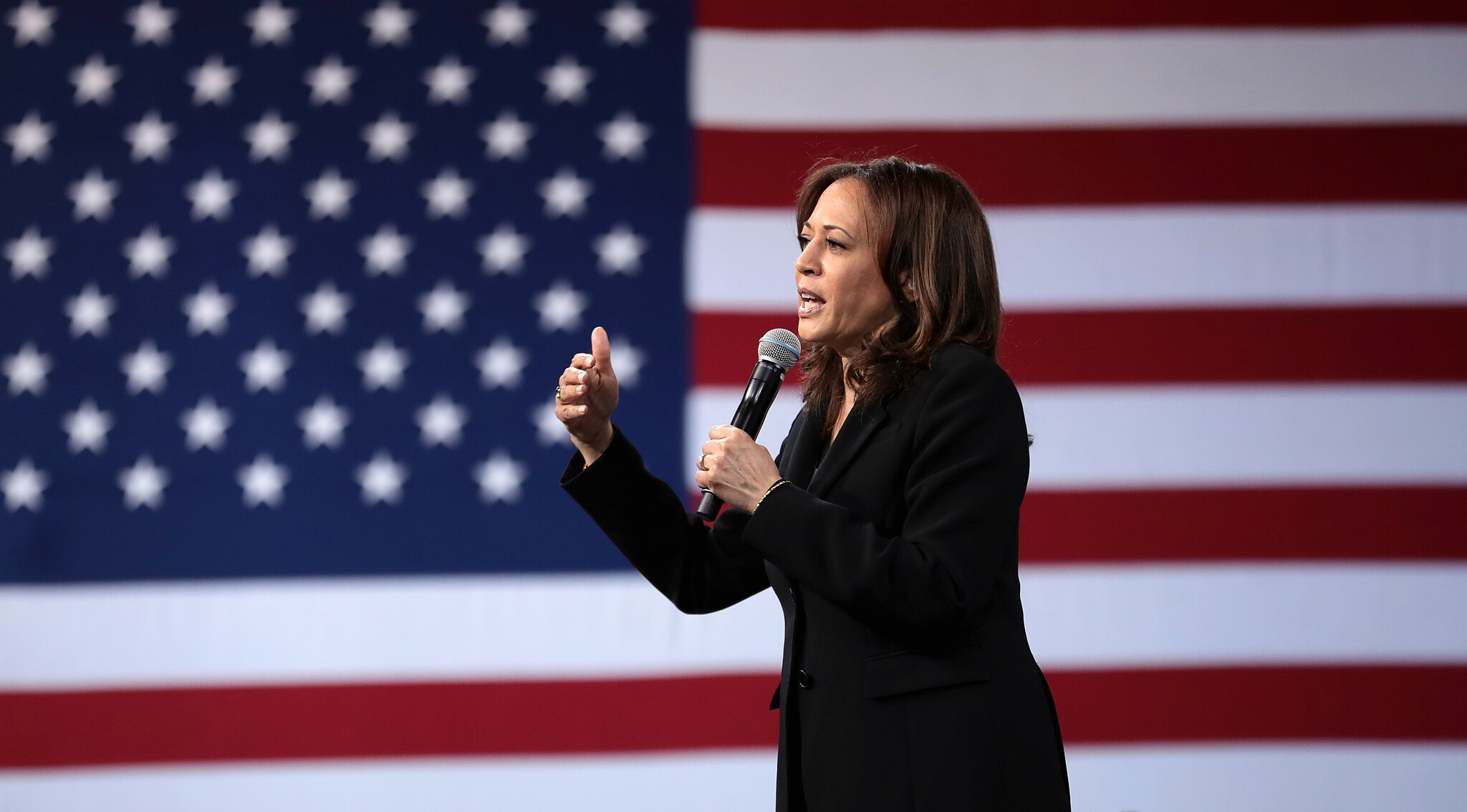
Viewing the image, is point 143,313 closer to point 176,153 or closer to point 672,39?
point 176,153

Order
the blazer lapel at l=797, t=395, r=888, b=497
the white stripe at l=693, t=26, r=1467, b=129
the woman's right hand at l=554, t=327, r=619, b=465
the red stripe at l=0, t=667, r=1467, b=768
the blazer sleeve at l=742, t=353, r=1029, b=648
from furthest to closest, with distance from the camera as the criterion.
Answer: the white stripe at l=693, t=26, r=1467, b=129 → the red stripe at l=0, t=667, r=1467, b=768 → the woman's right hand at l=554, t=327, r=619, b=465 → the blazer lapel at l=797, t=395, r=888, b=497 → the blazer sleeve at l=742, t=353, r=1029, b=648

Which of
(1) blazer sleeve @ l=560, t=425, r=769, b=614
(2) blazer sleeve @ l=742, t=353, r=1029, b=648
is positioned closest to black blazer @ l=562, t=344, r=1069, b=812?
(2) blazer sleeve @ l=742, t=353, r=1029, b=648

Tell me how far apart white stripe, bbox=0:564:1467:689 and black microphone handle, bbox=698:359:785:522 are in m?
1.23

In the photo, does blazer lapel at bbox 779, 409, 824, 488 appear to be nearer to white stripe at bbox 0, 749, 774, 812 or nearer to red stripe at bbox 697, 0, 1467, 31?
white stripe at bbox 0, 749, 774, 812

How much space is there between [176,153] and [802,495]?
6.91ft

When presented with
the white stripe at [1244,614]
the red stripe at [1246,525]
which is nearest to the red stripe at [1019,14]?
the red stripe at [1246,525]

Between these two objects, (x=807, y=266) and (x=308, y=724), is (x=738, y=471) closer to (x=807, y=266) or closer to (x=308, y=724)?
(x=807, y=266)

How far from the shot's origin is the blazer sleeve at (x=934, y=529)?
0.95 m

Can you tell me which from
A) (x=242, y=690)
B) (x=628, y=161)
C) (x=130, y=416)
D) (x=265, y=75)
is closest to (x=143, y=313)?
(x=130, y=416)

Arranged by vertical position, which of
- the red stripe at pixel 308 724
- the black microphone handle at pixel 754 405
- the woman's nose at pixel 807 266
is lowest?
the red stripe at pixel 308 724

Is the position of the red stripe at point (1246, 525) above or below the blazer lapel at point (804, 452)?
below

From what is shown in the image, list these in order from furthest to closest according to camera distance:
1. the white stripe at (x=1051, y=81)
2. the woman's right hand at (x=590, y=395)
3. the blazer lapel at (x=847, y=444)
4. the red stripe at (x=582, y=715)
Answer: the white stripe at (x=1051, y=81), the red stripe at (x=582, y=715), the woman's right hand at (x=590, y=395), the blazer lapel at (x=847, y=444)

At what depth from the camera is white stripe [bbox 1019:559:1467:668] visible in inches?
93.3

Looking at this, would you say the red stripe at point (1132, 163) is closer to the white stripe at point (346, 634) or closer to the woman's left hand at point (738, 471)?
the white stripe at point (346, 634)
